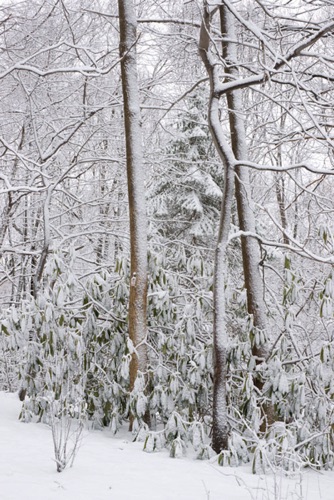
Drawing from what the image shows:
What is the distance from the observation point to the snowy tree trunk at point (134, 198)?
6.01m

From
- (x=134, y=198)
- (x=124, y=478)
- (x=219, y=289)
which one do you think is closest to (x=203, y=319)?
(x=219, y=289)

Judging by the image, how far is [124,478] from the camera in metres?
4.13

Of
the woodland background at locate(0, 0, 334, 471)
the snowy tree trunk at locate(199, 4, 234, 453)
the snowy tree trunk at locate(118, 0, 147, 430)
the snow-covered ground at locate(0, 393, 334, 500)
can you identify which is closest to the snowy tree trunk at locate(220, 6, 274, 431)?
the woodland background at locate(0, 0, 334, 471)

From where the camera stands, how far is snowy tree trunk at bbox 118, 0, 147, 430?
601 cm

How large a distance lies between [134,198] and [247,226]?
141 cm

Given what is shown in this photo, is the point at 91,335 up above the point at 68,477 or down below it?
above

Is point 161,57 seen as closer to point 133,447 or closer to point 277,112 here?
point 277,112

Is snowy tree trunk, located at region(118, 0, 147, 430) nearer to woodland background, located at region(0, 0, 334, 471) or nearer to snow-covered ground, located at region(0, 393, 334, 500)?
woodland background, located at region(0, 0, 334, 471)

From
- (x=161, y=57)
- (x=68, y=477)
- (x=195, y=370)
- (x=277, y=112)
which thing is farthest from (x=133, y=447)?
(x=277, y=112)

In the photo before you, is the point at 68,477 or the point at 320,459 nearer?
the point at 68,477

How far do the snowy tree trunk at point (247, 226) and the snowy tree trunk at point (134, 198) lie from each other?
117 cm

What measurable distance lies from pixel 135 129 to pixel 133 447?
11.8 ft

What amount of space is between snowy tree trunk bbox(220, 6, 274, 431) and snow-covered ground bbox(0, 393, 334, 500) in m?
1.38

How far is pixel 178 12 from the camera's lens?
7664 millimetres
